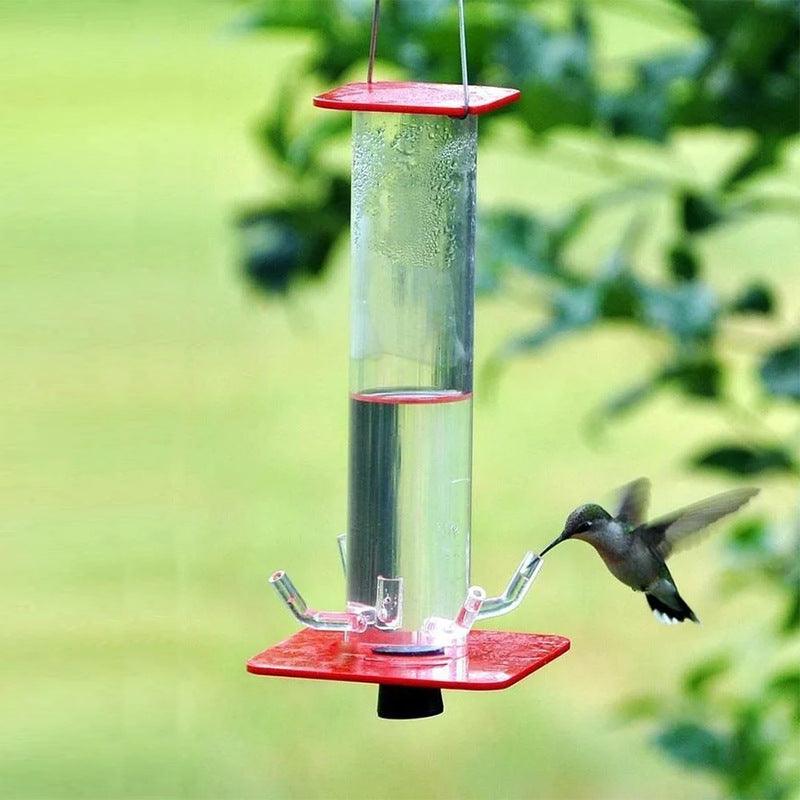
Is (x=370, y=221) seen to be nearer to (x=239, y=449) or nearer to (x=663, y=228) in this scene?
(x=239, y=449)

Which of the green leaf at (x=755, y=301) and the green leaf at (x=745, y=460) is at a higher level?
the green leaf at (x=755, y=301)

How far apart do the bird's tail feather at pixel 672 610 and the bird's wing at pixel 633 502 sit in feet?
0.54

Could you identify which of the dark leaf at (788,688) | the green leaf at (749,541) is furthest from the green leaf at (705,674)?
the green leaf at (749,541)

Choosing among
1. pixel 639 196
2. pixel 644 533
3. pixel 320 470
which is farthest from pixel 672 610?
pixel 320 470

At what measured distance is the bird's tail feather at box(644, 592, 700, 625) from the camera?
9.18 ft

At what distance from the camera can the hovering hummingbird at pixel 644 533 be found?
2535 mm

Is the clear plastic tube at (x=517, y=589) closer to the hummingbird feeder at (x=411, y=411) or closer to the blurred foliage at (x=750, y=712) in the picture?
the hummingbird feeder at (x=411, y=411)

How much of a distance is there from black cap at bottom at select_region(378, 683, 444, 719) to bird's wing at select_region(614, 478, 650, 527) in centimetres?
62

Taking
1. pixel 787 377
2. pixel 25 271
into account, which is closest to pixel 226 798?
pixel 787 377

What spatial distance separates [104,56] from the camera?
16.7m

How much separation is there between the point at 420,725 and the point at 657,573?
525 centimetres

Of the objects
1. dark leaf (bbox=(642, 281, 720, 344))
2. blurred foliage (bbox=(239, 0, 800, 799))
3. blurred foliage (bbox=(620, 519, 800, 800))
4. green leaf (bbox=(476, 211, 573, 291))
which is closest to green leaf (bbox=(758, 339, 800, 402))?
blurred foliage (bbox=(239, 0, 800, 799))

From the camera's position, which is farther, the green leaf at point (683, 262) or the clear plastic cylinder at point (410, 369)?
the green leaf at point (683, 262)

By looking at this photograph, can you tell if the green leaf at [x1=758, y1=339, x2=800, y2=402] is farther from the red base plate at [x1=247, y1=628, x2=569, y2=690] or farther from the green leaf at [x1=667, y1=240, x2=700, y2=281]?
the red base plate at [x1=247, y1=628, x2=569, y2=690]
